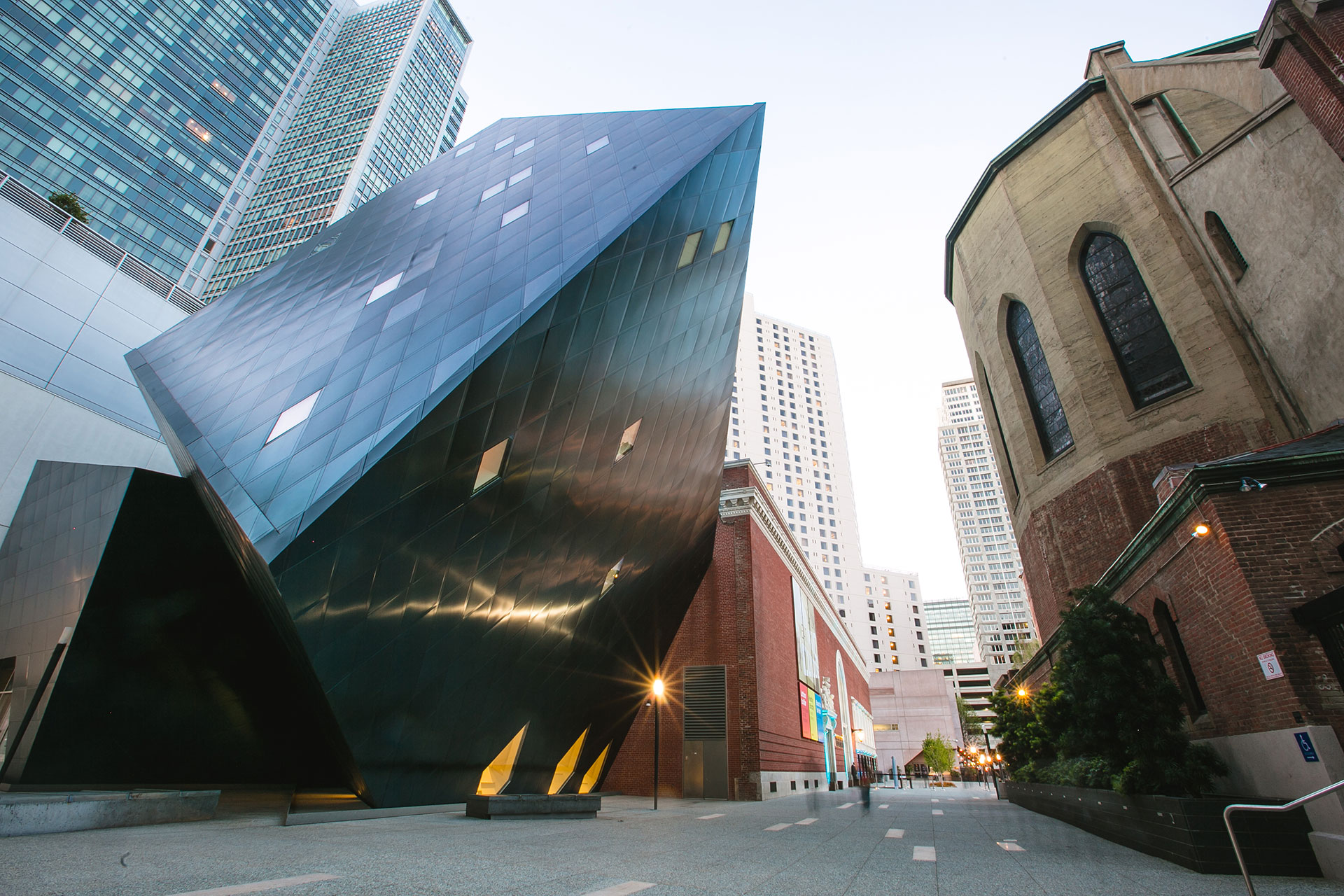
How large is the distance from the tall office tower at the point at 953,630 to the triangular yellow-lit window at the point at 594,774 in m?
157

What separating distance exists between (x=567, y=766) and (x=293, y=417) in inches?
596

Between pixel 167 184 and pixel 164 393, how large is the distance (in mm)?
94977

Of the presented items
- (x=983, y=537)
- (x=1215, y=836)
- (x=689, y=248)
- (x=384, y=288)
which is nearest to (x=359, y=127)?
(x=384, y=288)

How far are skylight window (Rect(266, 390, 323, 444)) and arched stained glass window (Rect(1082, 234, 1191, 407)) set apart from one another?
2824 centimetres

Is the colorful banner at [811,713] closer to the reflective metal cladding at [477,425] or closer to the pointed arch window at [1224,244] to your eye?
the reflective metal cladding at [477,425]

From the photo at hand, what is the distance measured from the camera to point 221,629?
16.5 m

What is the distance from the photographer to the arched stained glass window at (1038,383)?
27.4 meters

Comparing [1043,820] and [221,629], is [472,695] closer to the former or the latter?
[221,629]

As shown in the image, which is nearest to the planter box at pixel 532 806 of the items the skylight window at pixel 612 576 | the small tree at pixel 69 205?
the skylight window at pixel 612 576

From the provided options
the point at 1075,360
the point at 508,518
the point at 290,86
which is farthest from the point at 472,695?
the point at 290,86

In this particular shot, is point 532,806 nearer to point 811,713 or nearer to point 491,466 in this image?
point 491,466

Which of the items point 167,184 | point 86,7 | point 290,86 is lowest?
point 167,184

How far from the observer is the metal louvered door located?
23750mm

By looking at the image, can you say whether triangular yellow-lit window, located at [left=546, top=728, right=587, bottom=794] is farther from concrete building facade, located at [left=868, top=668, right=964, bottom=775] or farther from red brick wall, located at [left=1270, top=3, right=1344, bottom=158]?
concrete building facade, located at [left=868, top=668, right=964, bottom=775]
